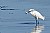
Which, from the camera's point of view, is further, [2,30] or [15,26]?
[15,26]

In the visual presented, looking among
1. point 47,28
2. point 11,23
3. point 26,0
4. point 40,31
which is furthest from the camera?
point 26,0

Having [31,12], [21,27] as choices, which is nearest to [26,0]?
[31,12]

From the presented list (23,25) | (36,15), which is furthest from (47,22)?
(23,25)

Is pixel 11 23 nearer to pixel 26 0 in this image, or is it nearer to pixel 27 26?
pixel 27 26

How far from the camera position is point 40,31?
43.3ft

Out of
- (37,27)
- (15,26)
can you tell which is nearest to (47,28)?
(37,27)

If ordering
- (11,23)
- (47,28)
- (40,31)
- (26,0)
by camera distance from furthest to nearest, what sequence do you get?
(26,0)
(11,23)
(47,28)
(40,31)

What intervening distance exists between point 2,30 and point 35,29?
1562mm

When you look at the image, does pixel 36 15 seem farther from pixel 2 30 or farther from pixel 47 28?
pixel 2 30

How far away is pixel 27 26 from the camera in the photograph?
14727mm

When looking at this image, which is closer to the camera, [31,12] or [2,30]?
[2,30]

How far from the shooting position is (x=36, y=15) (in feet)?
52.3

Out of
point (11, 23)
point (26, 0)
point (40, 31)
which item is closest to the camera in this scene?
point (40, 31)

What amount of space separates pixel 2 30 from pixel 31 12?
3017mm
